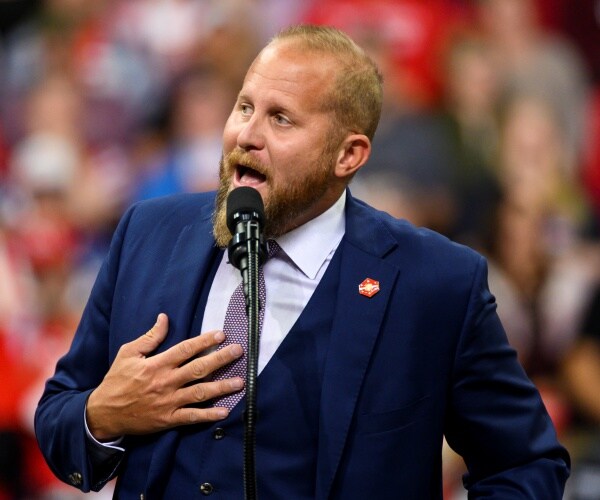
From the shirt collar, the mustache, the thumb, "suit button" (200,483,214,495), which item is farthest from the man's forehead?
"suit button" (200,483,214,495)

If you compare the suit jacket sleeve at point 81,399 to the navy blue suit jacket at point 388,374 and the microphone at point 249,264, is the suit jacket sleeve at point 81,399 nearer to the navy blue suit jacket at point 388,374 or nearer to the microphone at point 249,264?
the navy blue suit jacket at point 388,374

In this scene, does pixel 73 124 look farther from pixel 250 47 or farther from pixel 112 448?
pixel 112 448

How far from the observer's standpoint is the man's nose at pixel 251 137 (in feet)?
6.59

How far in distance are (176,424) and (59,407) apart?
0.87 feet

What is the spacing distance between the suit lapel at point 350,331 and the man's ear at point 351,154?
11 centimetres

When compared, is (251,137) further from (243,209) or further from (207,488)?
(207,488)

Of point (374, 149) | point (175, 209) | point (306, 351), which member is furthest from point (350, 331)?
point (374, 149)

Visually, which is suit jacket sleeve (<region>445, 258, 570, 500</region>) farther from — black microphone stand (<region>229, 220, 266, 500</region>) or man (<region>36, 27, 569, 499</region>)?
black microphone stand (<region>229, 220, 266, 500</region>)

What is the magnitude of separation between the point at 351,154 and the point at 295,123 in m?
0.18

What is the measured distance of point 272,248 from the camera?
213cm

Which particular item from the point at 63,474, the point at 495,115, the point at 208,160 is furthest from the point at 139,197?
the point at 63,474

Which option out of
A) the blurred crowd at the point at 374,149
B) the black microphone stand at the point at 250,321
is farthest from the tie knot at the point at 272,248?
the blurred crowd at the point at 374,149

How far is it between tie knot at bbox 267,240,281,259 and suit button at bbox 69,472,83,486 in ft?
1.85

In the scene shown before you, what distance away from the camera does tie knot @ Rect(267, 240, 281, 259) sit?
2.13m
